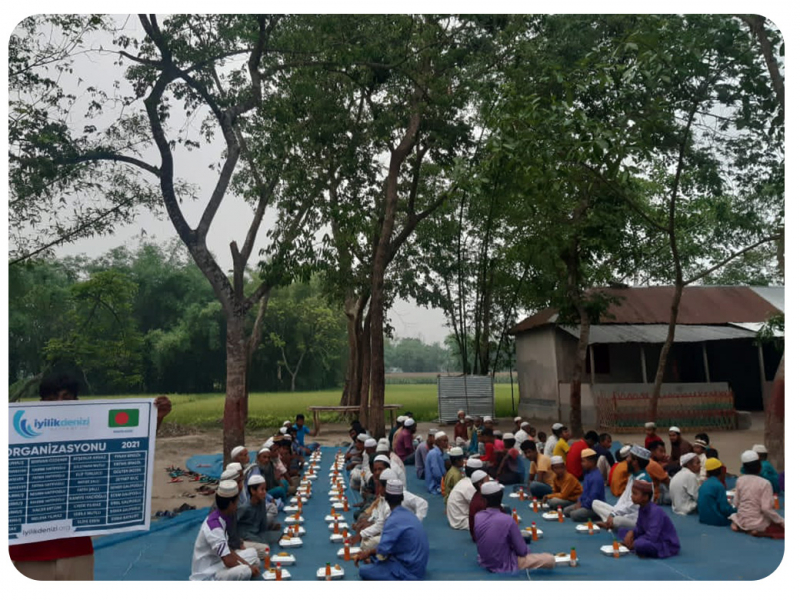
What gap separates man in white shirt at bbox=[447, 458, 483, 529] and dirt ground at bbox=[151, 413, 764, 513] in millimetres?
3513

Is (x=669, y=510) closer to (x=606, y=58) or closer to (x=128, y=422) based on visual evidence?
(x=606, y=58)

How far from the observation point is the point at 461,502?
6.70m

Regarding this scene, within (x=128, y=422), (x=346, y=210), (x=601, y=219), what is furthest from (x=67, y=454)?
(x=601, y=219)

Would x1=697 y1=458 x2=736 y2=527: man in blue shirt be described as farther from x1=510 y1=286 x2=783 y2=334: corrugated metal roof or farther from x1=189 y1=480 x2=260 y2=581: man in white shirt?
x1=510 y1=286 x2=783 y2=334: corrugated metal roof

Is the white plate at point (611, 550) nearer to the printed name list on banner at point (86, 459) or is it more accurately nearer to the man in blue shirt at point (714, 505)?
the man in blue shirt at point (714, 505)

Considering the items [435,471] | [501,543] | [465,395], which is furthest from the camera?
[465,395]

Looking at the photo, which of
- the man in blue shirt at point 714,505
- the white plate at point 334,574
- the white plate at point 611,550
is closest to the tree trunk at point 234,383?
the white plate at point 334,574

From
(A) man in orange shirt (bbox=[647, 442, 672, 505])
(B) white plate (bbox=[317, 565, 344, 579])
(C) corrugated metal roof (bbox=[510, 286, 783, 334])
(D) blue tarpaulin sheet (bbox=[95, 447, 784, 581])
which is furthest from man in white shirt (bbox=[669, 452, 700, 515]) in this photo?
(C) corrugated metal roof (bbox=[510, 286, 783, 334])

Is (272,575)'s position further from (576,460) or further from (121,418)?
(576,460)

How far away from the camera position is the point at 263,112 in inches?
372

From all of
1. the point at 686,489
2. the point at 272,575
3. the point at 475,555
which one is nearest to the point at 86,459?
the point at 272,575

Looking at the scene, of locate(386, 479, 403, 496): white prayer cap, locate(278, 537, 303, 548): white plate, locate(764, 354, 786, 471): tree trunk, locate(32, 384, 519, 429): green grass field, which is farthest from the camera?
locate(32, 384, 519, 429): green grass field

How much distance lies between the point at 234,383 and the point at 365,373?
5547 mm

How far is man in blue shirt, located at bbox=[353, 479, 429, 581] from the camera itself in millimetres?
4980
